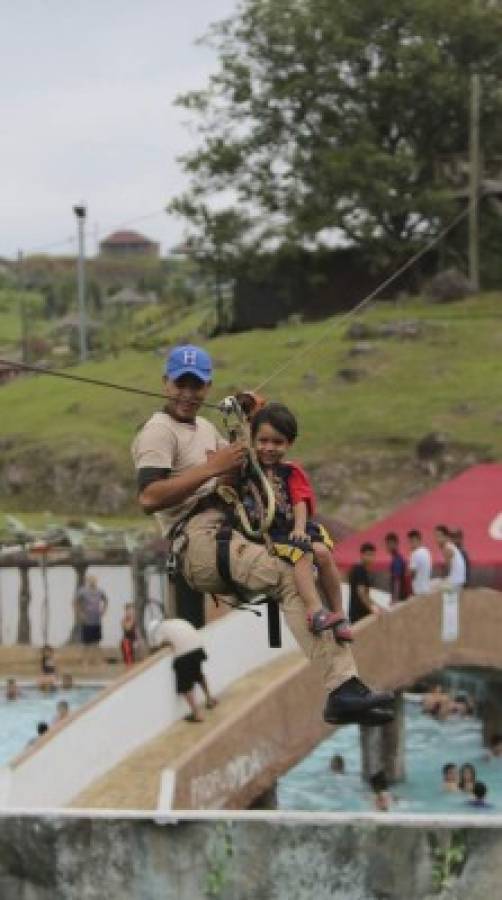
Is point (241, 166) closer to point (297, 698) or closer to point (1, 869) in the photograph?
point (297, 698)

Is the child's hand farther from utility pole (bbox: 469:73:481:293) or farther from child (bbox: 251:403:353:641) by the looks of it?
utility pole (bbox: 469:73:481:293)

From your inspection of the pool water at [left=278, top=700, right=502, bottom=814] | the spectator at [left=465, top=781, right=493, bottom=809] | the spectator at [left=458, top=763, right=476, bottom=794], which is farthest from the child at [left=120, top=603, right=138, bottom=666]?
the spectator at [left=465, top=781, right=493, bottom=809]

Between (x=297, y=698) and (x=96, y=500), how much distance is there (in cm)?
2539

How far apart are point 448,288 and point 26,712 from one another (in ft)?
88.9

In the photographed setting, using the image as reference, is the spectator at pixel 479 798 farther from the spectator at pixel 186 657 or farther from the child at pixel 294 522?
the child at pixel 294 522

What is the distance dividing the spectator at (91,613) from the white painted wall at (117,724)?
1032 cm

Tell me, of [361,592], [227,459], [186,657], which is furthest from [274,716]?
[227,459]

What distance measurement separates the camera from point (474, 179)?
54938mm

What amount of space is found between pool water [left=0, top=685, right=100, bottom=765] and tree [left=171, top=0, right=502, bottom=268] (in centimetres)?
2902

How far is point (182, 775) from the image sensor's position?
48.9 feet

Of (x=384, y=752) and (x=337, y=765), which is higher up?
(x=384, y=752)

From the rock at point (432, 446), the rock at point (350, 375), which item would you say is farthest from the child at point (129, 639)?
the rock at point (350, 375)

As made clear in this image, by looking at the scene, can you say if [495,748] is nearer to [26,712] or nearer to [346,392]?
[26,712]

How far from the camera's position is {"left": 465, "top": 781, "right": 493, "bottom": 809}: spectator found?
21.8 meters
